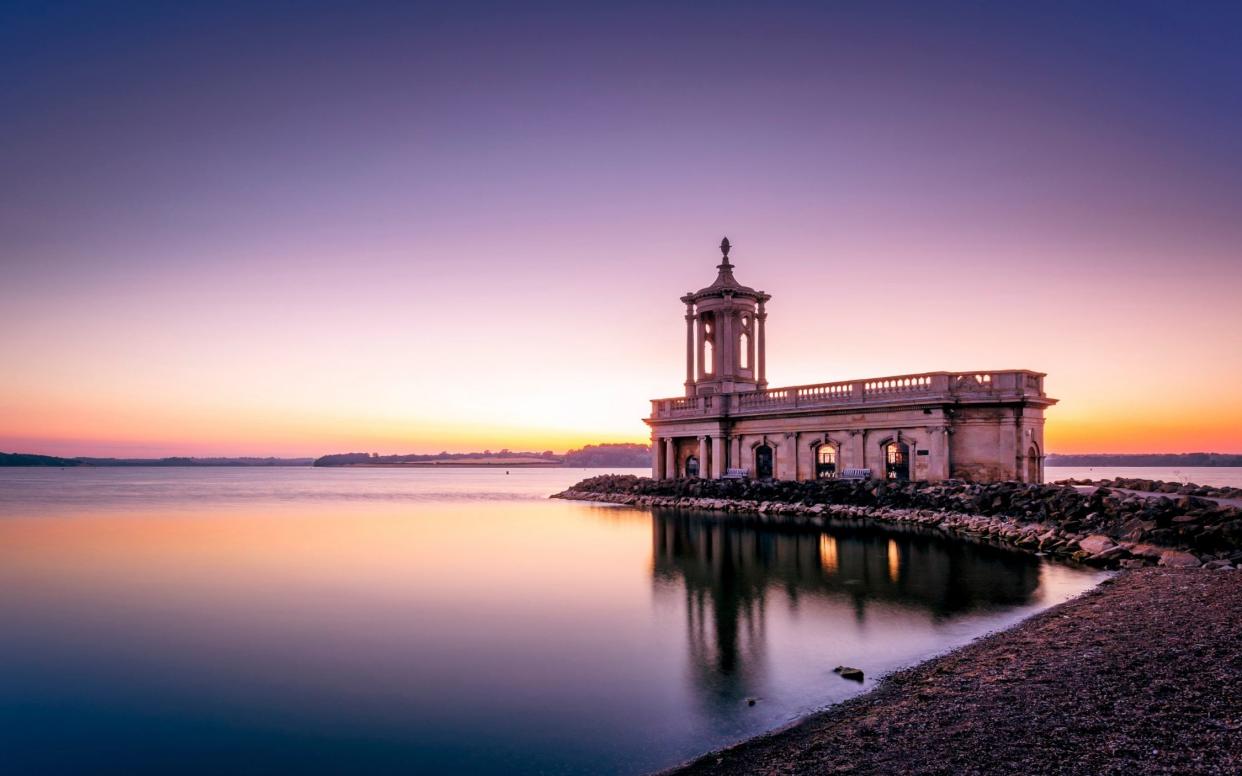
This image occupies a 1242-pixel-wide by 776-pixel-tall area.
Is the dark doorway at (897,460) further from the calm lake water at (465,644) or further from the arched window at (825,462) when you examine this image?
the calm lake water at (465,644)

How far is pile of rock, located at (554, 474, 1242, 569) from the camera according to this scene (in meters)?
21.0

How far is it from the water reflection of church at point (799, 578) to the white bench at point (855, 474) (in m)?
Result: 9.23

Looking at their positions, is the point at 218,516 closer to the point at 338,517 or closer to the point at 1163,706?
the point at 338,517

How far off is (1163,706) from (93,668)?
650 inches

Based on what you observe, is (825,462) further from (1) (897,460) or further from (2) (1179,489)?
(2) (1179,489)

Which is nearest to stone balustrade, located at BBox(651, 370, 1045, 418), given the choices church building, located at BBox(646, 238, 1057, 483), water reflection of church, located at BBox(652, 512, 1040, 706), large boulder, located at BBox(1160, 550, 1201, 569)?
church building, located at BBox(646, 238, 1057, 483)

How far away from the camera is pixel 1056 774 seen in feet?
22.3

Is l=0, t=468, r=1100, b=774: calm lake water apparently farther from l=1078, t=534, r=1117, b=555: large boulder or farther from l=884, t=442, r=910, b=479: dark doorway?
l=884, t=442, r=910, b=479: dark doorway

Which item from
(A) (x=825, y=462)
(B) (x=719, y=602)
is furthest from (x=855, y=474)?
(B) (x=719, y=602)

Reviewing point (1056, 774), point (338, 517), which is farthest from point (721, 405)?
point (1056, 774)

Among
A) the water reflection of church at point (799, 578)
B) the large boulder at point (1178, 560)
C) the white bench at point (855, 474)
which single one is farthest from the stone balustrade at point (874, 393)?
the large boulder at point (1178, 560)

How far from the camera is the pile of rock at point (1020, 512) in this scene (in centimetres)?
2095

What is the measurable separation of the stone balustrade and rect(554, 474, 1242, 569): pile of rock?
14.9 feet

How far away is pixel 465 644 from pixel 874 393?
3120 cm
